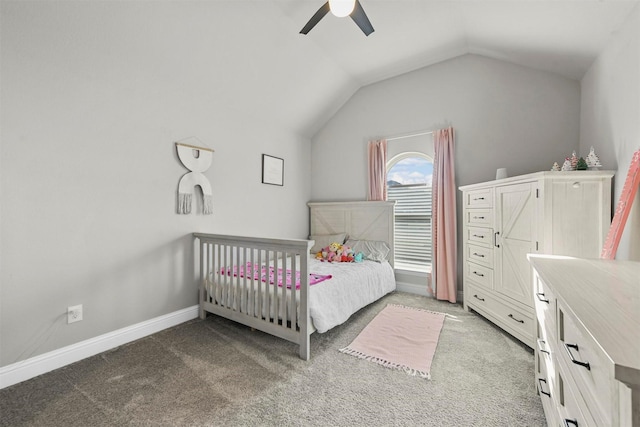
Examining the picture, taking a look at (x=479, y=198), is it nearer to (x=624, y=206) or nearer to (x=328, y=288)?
(x=624, y=206)

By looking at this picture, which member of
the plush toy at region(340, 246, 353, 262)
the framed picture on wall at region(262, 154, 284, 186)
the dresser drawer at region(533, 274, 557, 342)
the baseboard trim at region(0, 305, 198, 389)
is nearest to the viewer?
the dresser drawer at region(533, 274, 557, 342)

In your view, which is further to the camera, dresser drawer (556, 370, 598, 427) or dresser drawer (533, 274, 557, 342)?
dresser drawer (533, 274, 557, 342)

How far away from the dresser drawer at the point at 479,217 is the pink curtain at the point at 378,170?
3.91 feet

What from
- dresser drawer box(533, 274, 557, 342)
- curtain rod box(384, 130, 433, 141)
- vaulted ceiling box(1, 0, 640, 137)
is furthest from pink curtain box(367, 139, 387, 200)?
dresser drawer box(533, 274, 557, 342)

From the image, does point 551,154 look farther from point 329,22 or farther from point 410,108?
point 329,22

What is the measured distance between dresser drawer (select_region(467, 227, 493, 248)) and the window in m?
0.79

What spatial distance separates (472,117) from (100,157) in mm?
3916

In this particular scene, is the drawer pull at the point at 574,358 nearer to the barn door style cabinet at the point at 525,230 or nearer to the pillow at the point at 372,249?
the barn door style cabinet at the point at 525,230

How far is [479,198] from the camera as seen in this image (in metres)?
2.79

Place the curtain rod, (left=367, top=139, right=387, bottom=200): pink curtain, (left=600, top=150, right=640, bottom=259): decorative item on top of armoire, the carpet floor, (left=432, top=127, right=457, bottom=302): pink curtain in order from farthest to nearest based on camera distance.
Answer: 1. (left=367, top=139, right=387, bottom=200): pink curtain
2. the curtain rod
3. (left=432, top=127, right=457, bottom=302): pink curtain
4. (left=600, top=150, right=640, bottom=259): decorative item on top of armoire
5. the carpet floor

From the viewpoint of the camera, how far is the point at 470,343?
2277mm

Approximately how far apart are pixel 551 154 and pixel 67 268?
4.62 m

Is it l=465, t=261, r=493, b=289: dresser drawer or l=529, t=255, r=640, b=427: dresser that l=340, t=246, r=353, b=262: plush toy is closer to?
l=465, t=261, r=493, b=289: dresser drawer

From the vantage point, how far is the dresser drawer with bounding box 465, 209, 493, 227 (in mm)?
2631
